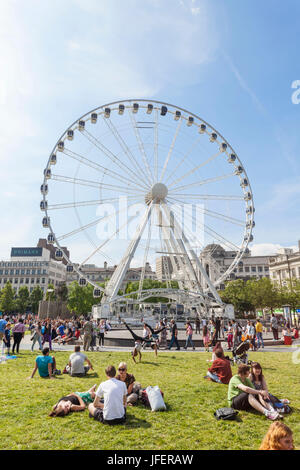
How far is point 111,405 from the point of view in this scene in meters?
6.59

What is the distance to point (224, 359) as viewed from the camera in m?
10.7

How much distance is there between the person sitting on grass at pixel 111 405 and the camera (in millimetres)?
6531

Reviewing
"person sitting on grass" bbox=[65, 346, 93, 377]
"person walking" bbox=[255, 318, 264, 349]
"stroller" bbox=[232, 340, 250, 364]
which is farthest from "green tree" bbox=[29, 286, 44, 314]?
"stroller" bbox=[232, 340, 250, 364]

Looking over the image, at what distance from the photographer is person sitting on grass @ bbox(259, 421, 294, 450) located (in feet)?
12.2

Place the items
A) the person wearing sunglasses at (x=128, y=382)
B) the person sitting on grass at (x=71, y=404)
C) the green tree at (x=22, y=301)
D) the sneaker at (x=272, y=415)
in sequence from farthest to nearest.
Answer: the green tree at (x=22, y=301), the person wearing sunglasses at (x=128, y=382), the person sitting on grass at (x=71, y=404), the sneaker at (x=272, y=415)

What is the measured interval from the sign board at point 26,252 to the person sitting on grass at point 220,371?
126212 mm

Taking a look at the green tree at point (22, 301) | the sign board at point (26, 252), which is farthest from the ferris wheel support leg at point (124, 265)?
the sign board at point (26, 252)

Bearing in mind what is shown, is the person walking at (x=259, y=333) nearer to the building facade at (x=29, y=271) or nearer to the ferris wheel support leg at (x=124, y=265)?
the ferris wheel support leg at (x=124, y=265)

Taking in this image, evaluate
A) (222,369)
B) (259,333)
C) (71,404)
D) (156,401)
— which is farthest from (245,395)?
(259,333)

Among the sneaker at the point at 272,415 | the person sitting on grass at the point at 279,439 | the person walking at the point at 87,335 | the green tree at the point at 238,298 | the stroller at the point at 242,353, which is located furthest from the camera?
→ the green tree at the point at 238,298

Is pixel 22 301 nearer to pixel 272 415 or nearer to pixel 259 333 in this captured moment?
pixel 259 333
